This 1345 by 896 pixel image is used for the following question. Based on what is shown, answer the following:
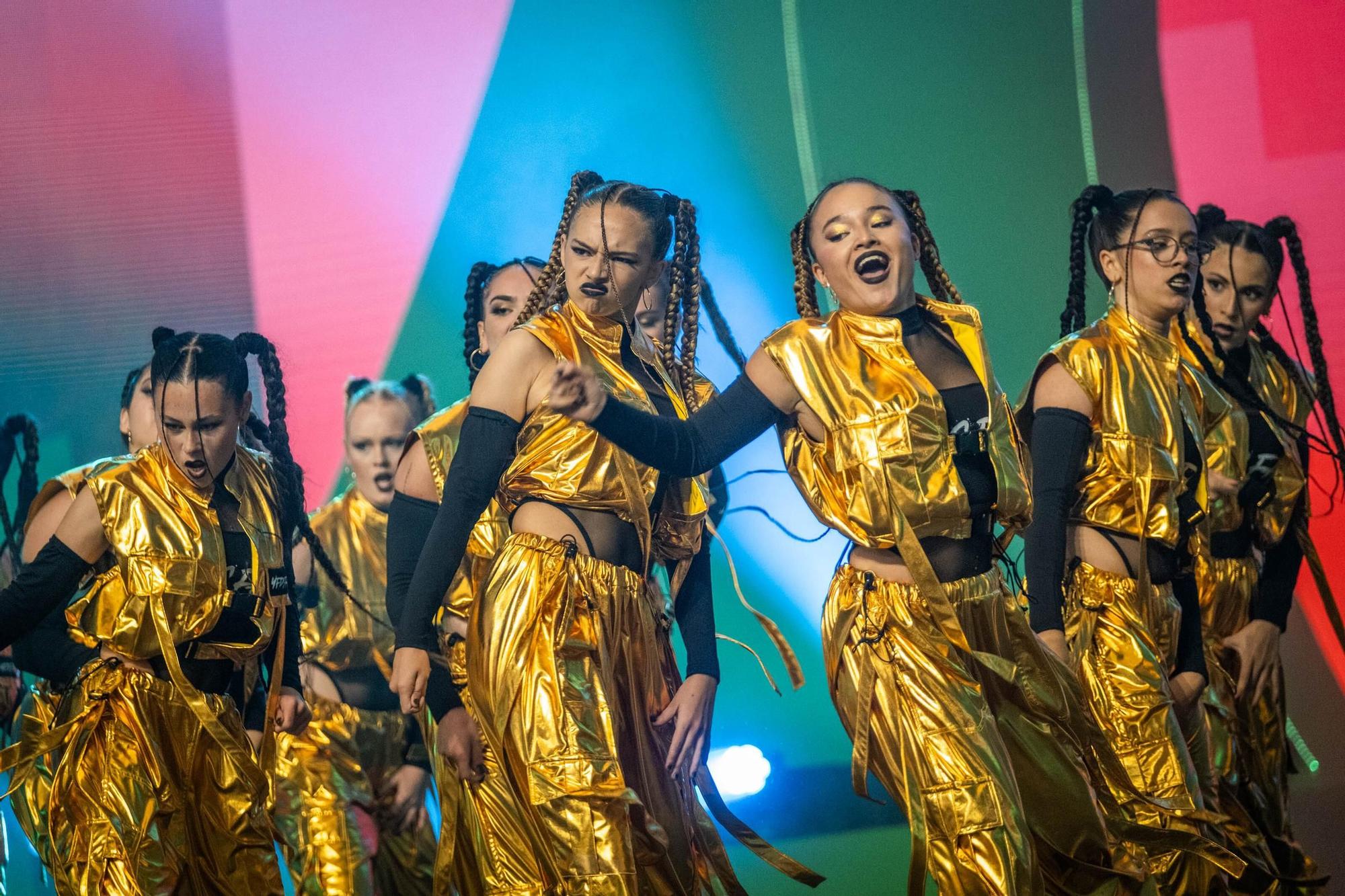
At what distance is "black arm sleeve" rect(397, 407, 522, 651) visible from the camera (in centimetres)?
291

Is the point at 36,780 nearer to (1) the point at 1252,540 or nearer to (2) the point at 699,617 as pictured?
(2) the point at 699,617

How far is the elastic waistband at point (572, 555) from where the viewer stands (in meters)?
3.02

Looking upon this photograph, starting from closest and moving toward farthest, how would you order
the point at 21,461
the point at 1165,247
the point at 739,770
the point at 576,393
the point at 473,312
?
the point at 576,393 → the point at 1165,247 → the point at 473,312 → the point at 21,461 → the point at 739,770

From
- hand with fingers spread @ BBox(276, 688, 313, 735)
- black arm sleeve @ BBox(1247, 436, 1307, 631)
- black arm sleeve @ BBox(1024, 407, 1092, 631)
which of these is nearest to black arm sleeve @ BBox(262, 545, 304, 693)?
hand with fingers spread @ BBox(276, 688, 313, 735)

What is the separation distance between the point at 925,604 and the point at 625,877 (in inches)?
30.9

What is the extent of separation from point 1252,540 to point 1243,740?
0.62 metres

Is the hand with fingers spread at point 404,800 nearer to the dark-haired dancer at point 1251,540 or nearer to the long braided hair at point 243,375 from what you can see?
the long braided hair at point 243,375

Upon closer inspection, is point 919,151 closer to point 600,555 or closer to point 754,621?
point 754,621

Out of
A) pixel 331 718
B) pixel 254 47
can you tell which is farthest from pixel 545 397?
pixel 254 47

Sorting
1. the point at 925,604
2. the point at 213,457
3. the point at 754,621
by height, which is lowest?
the point at 754,621

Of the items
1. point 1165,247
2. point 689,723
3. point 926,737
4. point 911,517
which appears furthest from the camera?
point 1165,247

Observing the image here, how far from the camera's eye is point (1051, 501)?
135 inches

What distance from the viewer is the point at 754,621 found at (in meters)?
6.35

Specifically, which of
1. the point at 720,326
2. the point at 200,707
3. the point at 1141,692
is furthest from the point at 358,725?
the point at 1141,692
